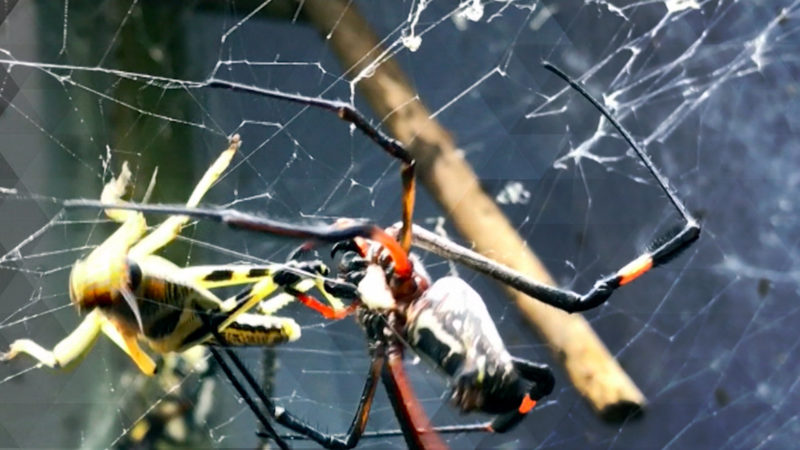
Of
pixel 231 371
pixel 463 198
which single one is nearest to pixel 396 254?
pixel 231 371

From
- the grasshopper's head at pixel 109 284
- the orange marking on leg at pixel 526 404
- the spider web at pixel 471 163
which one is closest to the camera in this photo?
the grasshopper's head at pixel 109 284

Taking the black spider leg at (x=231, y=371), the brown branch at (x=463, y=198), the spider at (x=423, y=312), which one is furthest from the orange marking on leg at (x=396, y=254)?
the brown branch at (x=463, y=198)

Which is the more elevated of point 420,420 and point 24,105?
point 24,105

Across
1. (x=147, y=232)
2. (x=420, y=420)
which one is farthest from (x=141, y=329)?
(x=420, y=420)

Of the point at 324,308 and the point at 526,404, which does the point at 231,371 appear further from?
the point at 526,404

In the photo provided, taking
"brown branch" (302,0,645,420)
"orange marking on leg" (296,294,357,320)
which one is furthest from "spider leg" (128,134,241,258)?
"brown branch" (302,0,645,420)

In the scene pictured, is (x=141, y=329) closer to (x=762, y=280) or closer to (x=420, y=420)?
(x=420, y=420)

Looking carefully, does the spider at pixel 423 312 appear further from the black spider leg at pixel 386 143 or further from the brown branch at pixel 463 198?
the brown branch at pixel 463 198

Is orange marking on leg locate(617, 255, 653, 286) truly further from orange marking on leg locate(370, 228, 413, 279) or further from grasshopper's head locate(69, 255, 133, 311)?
grasshopper's head locate(69, 255, 133, 311)
